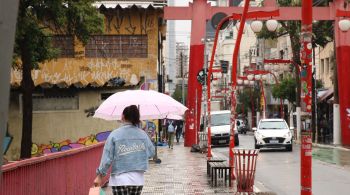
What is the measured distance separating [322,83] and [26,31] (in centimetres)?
4176

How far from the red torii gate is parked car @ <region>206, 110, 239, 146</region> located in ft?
12.2

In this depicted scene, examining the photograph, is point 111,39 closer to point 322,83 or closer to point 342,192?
point 342,192

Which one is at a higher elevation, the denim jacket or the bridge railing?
the denim jacket

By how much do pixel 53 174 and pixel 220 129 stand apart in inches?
1231

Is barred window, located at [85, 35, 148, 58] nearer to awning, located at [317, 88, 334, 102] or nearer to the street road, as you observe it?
the street road

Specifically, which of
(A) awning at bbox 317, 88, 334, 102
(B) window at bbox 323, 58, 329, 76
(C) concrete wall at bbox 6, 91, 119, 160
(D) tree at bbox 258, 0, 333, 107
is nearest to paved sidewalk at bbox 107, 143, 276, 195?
(C) concrete wall at bbox 6, 91, 119, 160

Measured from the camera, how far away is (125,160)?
25.0ft

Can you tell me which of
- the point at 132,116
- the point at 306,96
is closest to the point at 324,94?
the point at 306,96

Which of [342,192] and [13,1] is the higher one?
[13,1]

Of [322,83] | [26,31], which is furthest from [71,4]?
[322,83]

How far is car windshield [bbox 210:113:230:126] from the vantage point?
136 ft

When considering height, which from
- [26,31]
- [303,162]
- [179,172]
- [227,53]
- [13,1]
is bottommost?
[179,172]

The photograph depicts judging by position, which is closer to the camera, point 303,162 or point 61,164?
point 303,162

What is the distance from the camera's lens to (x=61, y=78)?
113 ft
